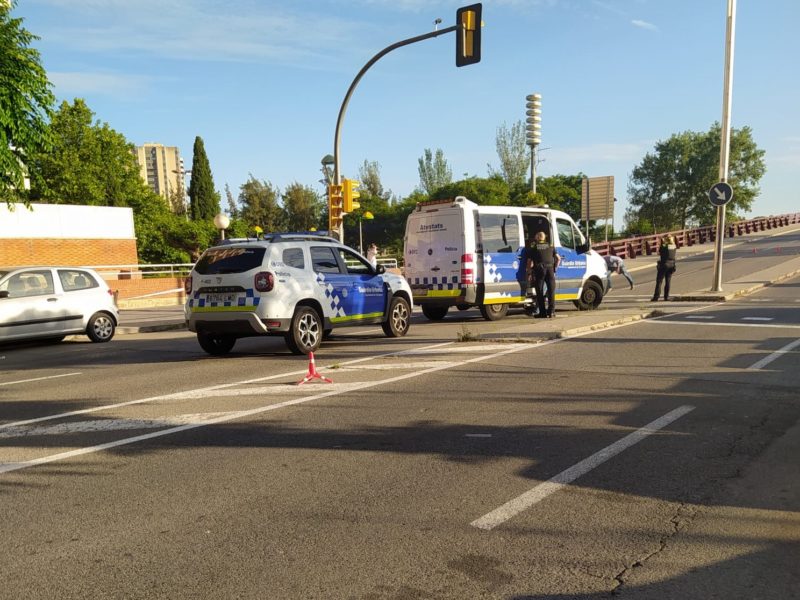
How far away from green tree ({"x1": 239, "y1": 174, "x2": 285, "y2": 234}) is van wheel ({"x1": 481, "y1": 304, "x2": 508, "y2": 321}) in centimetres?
5189

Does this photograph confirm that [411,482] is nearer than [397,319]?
Yes

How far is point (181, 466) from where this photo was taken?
5066mm

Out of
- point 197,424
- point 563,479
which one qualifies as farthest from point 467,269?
point 563,479

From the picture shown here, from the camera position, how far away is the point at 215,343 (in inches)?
452

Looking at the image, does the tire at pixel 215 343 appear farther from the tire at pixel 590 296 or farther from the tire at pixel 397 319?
the tire at pixel 590 296

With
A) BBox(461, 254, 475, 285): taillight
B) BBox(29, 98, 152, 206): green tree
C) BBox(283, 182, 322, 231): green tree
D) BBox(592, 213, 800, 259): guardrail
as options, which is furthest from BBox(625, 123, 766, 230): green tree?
BBox(461, 254, 475, 285): taillight

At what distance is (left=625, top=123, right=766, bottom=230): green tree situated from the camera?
96.0 meters

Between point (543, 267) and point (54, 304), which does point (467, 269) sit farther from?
point (54, 304)

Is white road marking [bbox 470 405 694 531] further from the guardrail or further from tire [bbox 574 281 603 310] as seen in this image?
the guardrail

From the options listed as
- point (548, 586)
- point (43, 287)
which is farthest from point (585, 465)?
point (43, 287)

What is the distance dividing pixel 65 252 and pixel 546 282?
21.3 meters

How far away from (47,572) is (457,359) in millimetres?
7005

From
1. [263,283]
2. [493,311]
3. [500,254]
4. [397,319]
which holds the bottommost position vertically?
[493,311]

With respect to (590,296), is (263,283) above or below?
above
